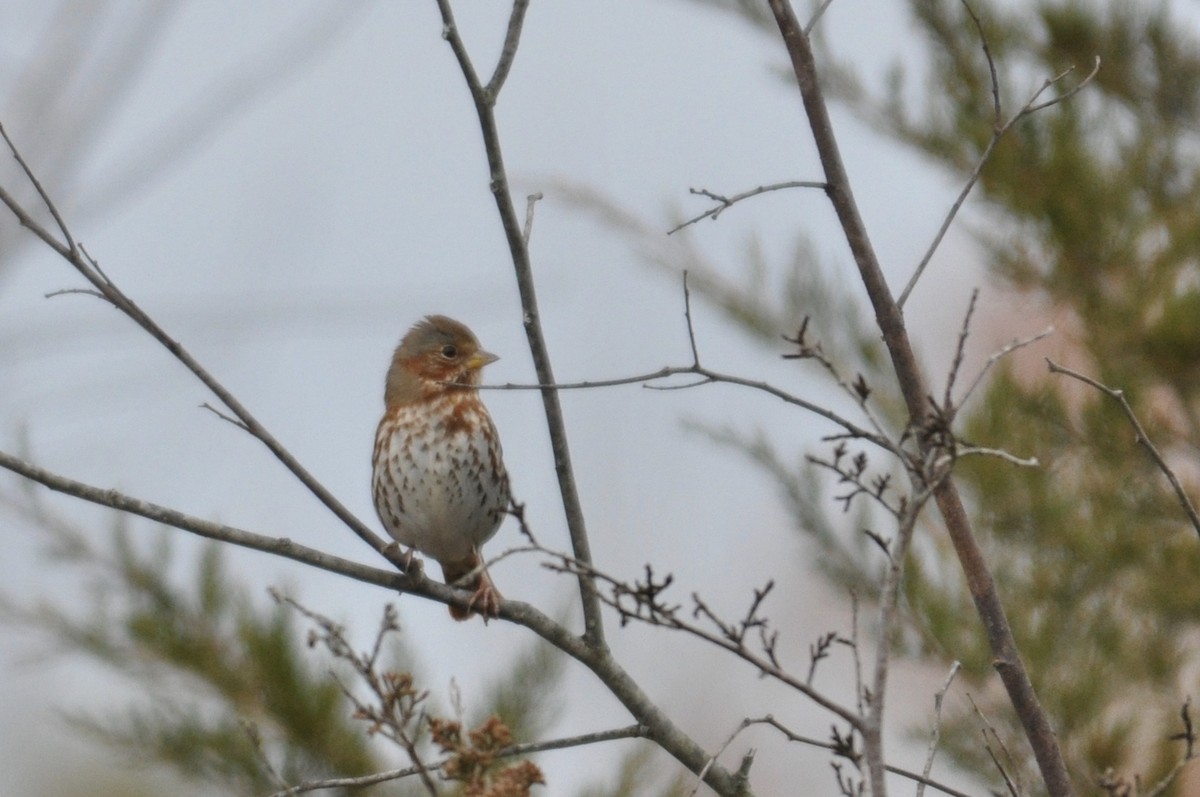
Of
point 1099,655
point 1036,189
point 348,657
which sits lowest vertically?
point 348,657

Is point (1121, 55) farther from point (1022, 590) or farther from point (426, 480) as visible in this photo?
point (426, 480)

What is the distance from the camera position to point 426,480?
17.5 feet

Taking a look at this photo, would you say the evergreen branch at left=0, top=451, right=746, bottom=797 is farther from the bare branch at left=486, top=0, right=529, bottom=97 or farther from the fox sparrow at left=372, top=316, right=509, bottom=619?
the fox sparrow at left=372, top=316, right=509, bottom=619

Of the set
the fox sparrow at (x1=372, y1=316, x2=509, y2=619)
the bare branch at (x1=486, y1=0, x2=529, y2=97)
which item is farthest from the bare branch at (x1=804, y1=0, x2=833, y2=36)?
the fox sparrow at (x1=372, y1=316, x2=509, y2=619)

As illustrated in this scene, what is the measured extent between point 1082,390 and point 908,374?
515cm

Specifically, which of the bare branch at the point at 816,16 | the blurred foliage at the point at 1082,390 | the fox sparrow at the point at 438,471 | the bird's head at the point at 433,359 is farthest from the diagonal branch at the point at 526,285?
the blurred foliage at the point at 1082,390

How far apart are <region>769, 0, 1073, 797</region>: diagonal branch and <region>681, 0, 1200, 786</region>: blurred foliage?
3369 millimetres

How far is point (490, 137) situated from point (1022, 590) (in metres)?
4.31

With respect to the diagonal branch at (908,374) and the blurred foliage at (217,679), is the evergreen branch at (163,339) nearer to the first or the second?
the diagonal branch at (908,374)

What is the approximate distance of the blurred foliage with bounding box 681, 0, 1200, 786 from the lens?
6.57m

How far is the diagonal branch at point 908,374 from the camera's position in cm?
285

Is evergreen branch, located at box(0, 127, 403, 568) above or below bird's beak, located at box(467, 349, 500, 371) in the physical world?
below

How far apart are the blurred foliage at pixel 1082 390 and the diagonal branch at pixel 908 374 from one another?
337cm

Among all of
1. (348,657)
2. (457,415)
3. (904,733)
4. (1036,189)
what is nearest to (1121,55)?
(1036,189)
